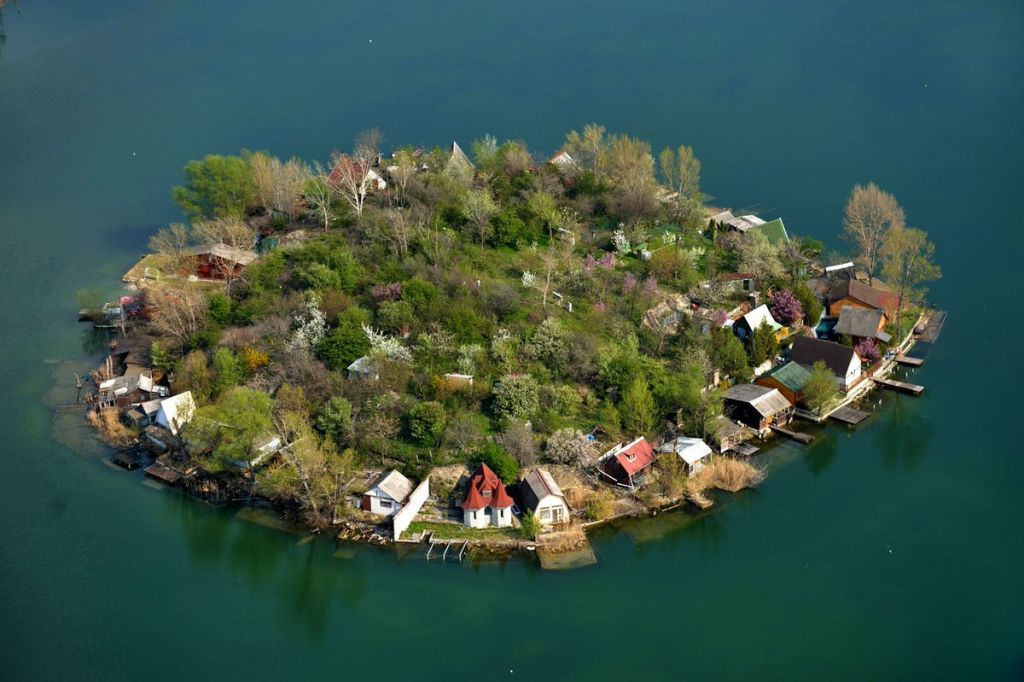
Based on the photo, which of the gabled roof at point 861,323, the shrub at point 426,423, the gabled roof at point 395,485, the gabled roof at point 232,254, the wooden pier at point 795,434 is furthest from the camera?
the gabled roof at point 232,254

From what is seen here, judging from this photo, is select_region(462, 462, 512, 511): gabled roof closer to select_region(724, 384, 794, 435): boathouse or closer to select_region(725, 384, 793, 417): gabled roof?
select_region(724, 384, 794, 435): boathouse

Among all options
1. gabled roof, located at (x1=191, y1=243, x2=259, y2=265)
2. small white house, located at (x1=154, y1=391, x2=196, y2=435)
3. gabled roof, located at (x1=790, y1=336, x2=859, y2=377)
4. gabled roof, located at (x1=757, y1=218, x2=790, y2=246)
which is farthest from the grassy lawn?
gabled roof, located at (x1=757, y1=218, x2=790, y2=246)

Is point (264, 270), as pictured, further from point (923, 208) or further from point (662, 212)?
point (923, 208)

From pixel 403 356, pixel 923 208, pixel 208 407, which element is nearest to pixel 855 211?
pixel 923 208

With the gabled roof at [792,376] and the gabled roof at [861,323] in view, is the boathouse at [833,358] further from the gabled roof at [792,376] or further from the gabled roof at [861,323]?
the gabled roof at [861,323]

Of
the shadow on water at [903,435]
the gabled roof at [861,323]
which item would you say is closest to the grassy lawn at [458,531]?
the shadow on water at [903,435]

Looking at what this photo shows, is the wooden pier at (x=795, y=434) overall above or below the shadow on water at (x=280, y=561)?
above
